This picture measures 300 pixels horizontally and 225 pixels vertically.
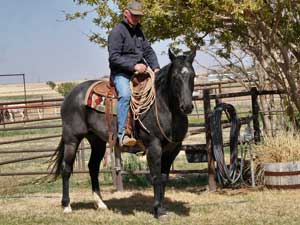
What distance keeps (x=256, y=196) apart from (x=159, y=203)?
1716 mm

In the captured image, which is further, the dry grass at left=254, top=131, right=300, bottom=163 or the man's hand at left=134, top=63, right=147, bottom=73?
the dry grass at left=254, top=131, right=300, bottom=163

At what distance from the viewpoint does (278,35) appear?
7742mm

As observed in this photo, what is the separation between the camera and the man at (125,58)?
6.21 metres

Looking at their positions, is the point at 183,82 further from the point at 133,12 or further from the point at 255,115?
the point at 255,115

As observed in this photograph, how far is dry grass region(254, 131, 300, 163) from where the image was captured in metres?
7.19

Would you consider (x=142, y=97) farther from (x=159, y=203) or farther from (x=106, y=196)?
(x=106, y=196)

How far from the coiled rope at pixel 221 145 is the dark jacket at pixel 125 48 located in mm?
1753

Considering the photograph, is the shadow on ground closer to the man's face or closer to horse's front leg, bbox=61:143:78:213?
horse's front leg, bbox=61:143:78:213

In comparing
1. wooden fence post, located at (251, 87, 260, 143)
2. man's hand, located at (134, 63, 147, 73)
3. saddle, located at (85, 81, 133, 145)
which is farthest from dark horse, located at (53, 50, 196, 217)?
wooden fence post, located at (251, 87, 260, 143)

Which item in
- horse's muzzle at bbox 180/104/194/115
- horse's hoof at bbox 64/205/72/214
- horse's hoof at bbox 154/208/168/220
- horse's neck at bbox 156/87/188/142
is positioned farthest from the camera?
horse's hoof at bbox 64/205/72/214

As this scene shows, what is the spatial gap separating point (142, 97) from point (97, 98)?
2.71 ft

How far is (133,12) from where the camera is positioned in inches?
245

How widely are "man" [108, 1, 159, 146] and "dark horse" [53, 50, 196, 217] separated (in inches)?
9.4

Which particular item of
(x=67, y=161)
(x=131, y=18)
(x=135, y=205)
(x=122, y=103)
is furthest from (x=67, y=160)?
(x=131, y=18)
